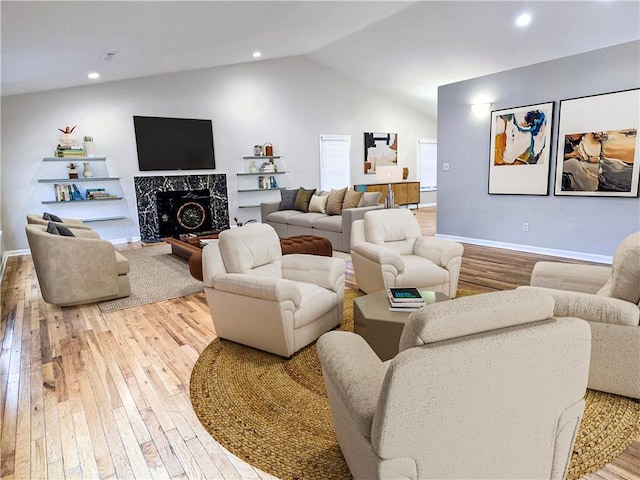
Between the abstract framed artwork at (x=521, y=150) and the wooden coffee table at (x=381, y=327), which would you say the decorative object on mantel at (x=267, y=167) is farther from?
the wooden coffee table at (x=381, y=327)

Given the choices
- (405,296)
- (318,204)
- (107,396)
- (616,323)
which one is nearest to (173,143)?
(318,204)

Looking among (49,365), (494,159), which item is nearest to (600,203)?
(494,159)

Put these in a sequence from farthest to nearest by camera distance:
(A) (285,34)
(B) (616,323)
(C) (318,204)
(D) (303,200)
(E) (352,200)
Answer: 1. (D) (303,200)
2. (C) (318,204)
3. (E) (352,200)
4. (A) (285,34)
5. (B) (616,323)

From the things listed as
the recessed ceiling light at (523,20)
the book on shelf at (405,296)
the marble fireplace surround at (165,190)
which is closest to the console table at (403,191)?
the marble fireplace surround at (165,190)

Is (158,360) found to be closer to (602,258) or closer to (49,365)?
(49,365)

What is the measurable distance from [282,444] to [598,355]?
168 centimetres

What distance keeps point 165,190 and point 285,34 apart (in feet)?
11.7

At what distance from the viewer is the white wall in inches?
244

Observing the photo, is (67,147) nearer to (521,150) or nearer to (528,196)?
(521,150)

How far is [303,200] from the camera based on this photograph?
6.97 m

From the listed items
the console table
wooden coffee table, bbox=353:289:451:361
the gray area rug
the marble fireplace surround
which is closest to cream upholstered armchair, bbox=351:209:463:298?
wooden coffee table, bbox=353:289:451:361

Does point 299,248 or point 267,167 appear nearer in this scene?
point 299,248

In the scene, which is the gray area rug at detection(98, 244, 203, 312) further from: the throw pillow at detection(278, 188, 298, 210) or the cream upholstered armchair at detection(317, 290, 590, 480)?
the cream upholstered armchair at detection(317, 290, 590, 480)

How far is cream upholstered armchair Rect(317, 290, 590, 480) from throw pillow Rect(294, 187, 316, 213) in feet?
18.9
